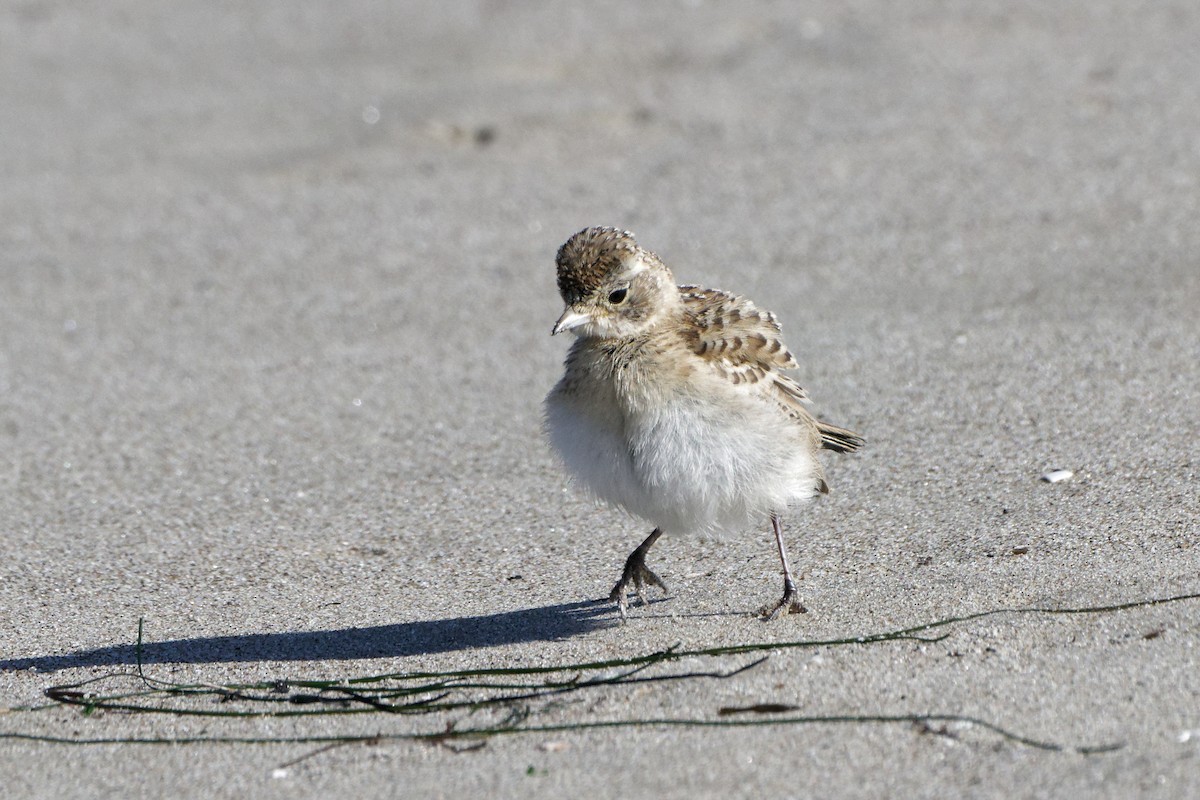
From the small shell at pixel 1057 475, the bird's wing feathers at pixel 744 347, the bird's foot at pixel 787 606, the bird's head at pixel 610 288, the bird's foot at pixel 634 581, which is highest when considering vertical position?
the bird's head at pixel 610 288

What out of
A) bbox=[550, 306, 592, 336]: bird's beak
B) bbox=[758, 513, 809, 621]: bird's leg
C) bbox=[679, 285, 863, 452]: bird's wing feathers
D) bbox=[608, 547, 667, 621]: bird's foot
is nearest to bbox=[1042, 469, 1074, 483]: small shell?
bbox=[679, 285, 863, 452]: bird's wing feathers

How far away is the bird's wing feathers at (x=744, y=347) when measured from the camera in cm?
526

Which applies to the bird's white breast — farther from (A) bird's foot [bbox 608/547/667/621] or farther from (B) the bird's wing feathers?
(A) bird's foot [bbox 608/547/667/621]

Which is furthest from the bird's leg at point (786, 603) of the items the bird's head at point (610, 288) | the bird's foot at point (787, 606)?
the bird's head at point (610, 288)

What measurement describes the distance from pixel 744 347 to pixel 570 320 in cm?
62

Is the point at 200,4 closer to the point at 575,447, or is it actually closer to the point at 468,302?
the point at 468,302

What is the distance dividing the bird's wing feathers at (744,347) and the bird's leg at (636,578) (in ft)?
2.05

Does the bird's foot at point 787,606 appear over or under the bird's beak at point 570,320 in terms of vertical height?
under

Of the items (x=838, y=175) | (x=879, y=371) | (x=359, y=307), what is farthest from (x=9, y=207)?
(x=879, y=371)

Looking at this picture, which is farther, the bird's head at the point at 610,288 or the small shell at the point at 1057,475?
the small shell at the point at 1057,475

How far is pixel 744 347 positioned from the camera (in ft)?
17.6

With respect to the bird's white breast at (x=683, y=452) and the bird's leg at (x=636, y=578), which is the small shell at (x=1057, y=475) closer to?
the bird's white breast at (x=683, y=452)

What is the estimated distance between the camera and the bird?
16.4 ft

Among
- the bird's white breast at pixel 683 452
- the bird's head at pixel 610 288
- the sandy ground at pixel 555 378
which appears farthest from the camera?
the bird's head at pixel 610 288
